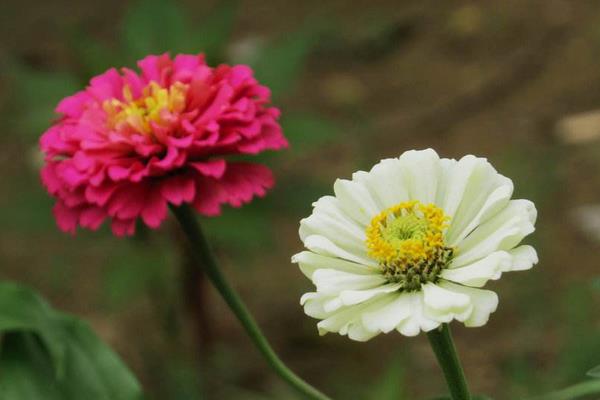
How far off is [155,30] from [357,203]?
95 centimetres

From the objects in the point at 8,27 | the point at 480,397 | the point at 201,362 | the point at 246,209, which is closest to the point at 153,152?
the point at 480,397

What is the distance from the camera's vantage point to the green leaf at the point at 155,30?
1734 mm

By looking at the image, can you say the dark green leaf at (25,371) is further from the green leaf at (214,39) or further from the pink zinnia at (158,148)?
the green leaf at (214,39)

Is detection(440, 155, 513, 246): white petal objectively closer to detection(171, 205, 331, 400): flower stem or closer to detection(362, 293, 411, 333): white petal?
detection(362, 293, 411, 333): white petal

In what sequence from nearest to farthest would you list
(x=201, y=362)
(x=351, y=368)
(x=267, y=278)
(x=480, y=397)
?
(x=480, y=397) → (x=201, y=362) → (x=351, y=368) → (x=267, y=278)

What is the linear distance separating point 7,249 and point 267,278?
2.13 ft

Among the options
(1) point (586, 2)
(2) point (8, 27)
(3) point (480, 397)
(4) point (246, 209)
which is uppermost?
(2) point (8, 27)

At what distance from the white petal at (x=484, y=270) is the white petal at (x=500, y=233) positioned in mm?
18

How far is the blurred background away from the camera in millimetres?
1794

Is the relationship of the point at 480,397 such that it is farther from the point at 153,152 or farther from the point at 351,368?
the point at 351,368

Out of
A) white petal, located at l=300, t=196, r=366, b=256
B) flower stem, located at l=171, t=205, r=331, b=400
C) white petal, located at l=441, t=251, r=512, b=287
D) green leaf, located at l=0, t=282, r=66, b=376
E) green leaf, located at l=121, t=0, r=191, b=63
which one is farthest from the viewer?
green leaf, located at l=121, t=0, r=191, b=63

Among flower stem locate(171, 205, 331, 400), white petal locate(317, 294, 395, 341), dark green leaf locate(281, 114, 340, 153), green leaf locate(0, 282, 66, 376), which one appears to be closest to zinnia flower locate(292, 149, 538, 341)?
white petal locate(317, 294, 395, 341)

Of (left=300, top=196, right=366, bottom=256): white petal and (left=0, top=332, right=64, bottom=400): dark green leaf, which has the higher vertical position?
(left=0, top=332, right=64, bottom=400): dark green leaf

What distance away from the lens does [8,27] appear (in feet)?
10.7
